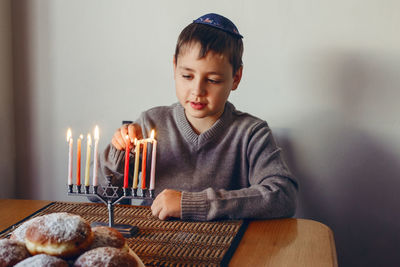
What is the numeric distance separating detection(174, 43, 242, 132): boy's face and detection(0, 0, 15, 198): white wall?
0.89m

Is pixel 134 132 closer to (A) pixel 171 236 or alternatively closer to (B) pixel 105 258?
(A) pixel 171 236

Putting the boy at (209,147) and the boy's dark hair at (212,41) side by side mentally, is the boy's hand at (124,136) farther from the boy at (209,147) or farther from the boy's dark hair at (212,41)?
the boy's dark hair at (212,41)

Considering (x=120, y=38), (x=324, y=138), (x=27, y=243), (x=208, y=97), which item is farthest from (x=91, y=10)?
(x=27, y=243)

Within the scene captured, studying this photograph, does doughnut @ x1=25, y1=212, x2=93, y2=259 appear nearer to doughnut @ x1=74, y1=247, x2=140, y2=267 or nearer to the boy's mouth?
doughnut @ x1=74, y1=247, x2=140, y2=267

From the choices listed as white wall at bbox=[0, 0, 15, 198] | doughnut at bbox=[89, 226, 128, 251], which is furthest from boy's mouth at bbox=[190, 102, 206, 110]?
white wall at bbox=[0, 0, 15, 198]

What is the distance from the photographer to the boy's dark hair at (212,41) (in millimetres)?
1206

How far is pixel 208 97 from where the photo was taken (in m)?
1.22

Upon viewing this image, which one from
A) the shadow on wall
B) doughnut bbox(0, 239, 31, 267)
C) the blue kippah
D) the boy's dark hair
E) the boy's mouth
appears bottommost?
the shadow on wall

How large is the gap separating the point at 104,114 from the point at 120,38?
32cm

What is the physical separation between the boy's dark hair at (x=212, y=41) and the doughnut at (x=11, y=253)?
2.46 feet

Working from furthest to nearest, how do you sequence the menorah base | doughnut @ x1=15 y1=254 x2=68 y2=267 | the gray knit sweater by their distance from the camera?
1. the gray knit sweater
2. the menorah base
3. doughnut @ x1=15 y1=254 x2=68 y2=267

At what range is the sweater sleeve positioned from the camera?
0.99 m

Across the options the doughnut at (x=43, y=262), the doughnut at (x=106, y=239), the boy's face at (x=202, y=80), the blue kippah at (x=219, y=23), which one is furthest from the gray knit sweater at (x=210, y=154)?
the doughnut at (x=43, y=262)

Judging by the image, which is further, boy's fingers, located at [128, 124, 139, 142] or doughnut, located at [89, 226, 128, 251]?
boy's fingers, located at [128, 124, 139, 142]
